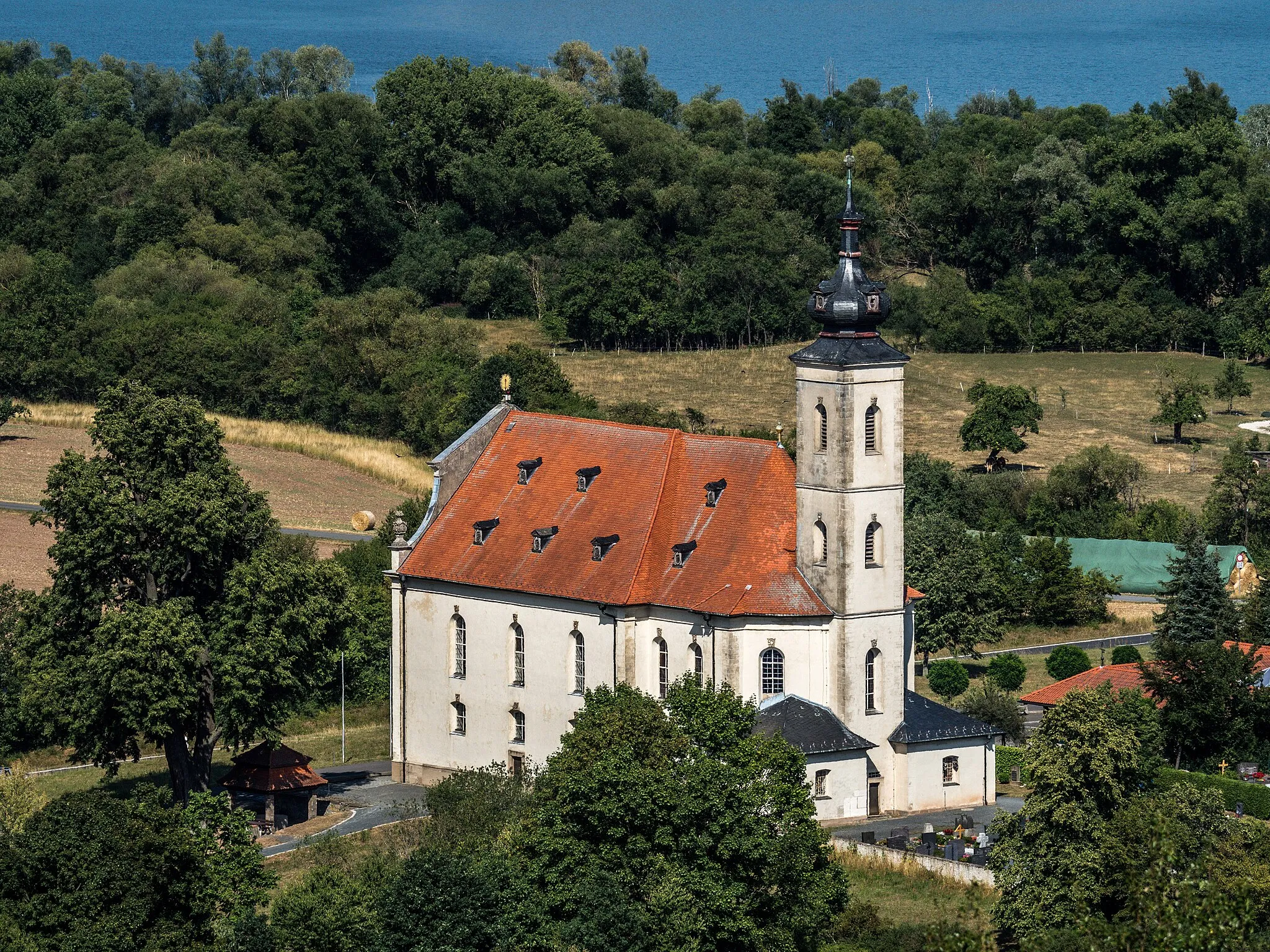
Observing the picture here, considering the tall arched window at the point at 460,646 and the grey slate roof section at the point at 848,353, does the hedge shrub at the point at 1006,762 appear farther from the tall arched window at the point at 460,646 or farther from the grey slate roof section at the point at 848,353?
the tall arched window at the point at 460,646

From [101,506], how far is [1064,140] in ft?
436

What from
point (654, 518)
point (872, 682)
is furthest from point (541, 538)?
point (872, 682)

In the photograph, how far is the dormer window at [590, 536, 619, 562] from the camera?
79875 mm

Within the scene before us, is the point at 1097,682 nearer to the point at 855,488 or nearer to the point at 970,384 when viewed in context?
the point at 855,488

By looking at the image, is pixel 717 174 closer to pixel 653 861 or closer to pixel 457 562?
pixel 457 562

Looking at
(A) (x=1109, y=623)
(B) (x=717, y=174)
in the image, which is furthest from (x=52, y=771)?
(B) (x=717, y=174)

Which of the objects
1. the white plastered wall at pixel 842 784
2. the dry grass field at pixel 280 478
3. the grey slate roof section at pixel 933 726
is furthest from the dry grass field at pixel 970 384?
the white plastered wall at pixel 842 784

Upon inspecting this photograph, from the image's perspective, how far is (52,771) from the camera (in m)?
86.1

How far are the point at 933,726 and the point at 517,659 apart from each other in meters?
14.0

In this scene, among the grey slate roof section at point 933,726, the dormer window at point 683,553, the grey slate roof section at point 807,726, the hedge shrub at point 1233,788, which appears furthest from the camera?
the dormer window at point 683,553

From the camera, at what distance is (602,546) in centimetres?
7994

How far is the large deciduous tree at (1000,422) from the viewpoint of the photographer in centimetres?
13825

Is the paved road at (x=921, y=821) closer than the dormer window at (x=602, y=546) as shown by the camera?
Yes

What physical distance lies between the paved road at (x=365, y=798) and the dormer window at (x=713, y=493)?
1338 cm
